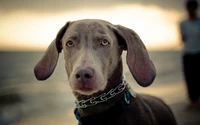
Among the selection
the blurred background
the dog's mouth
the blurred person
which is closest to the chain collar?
the dog's mouth

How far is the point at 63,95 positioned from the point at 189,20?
110 cm

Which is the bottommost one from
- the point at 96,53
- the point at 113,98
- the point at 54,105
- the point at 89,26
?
the point at 54,105

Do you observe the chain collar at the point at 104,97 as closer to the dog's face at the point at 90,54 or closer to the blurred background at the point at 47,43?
the dog's face at the point at 90,54

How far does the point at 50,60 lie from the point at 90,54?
31 cm

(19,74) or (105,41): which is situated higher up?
(105,41)

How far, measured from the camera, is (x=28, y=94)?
3.90 m

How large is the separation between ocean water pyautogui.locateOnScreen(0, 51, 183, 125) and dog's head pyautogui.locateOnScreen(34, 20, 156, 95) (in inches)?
39.1

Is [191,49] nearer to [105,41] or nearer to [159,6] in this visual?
[159,6]

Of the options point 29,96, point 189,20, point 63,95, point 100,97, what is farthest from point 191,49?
point 100,97

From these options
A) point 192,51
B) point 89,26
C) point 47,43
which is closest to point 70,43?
point 89,26

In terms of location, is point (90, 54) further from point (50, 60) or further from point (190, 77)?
point (190, 77)

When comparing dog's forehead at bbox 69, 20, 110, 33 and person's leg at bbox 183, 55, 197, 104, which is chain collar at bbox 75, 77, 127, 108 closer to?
dog's forehead at bbox 69, 20, 110, 33

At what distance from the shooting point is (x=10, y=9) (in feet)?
12.0

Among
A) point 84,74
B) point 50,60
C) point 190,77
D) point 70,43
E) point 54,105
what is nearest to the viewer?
point 84,74
